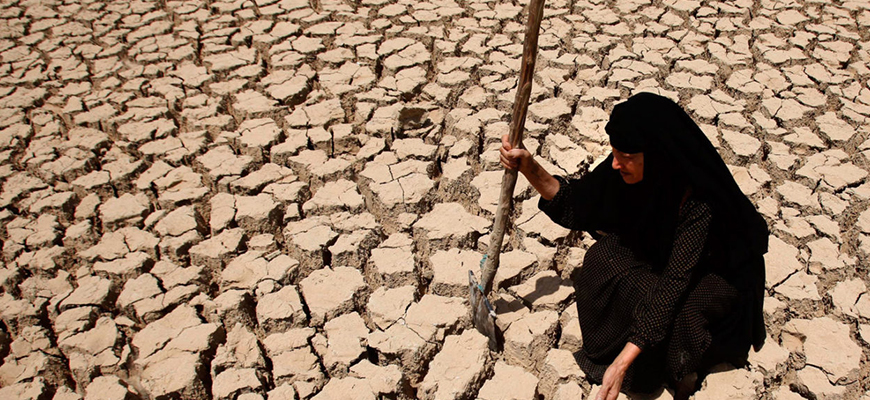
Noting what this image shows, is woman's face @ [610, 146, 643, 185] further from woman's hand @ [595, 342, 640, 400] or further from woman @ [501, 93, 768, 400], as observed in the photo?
woman's hand @ [595, 342, 640, 400]

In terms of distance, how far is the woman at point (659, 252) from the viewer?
1.75m

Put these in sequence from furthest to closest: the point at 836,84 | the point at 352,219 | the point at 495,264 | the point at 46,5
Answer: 1. the point at 46,5
2. the point at 836,84
3. the point at 352,219
4. the point at 495,264

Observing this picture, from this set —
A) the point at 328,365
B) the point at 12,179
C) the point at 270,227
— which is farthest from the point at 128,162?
the point at 328,365

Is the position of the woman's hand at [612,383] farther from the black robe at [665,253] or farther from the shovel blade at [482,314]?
the shovel blade at [482,314]

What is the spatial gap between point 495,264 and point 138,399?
4.09 ft

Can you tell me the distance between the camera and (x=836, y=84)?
342cm

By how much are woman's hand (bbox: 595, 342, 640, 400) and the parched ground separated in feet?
0.85

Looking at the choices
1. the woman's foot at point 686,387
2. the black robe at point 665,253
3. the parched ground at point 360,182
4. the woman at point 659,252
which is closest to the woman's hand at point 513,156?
the woman at point 659,252

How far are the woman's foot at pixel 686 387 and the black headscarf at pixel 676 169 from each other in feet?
1.31

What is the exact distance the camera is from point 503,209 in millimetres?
2088

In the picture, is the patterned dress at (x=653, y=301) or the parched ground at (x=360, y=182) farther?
the parched ground at (x=360, y=182)

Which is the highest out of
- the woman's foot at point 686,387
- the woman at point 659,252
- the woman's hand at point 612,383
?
the woman at point 659,252

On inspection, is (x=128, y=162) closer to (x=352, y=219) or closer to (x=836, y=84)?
(x=352, y=219)

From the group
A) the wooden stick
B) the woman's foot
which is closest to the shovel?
the wooden stick
